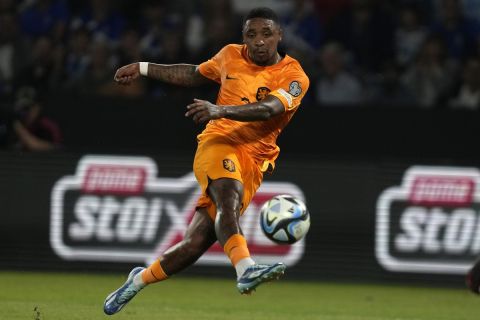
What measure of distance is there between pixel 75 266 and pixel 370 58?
517 centimetres

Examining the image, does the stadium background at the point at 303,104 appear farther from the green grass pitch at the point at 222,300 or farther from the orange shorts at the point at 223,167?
the orange shorts at the point at 223,167

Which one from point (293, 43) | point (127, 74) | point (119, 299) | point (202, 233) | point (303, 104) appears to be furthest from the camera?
point (293, 43)

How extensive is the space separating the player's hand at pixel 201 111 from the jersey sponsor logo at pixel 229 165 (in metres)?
0.67

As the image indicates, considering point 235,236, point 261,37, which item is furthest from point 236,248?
point 261,37

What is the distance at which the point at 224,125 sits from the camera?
847 centimetres

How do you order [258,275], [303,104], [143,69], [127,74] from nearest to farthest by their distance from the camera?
1. [258,275]
2. [127,74]
3. [143,69]
4. [303,104]

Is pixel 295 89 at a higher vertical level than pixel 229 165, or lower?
higher

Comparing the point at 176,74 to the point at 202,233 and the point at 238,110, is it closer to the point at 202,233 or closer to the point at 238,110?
the point at 238,110

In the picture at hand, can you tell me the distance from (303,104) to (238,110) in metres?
6.31

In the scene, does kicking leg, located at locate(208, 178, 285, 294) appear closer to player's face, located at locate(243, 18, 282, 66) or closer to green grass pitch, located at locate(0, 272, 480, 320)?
player's face, located at locate(243, 18, 282, 66)

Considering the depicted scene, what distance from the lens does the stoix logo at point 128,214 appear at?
509 inches

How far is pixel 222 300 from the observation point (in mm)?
11031

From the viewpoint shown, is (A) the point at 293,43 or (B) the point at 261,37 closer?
(B) the point at 261,37

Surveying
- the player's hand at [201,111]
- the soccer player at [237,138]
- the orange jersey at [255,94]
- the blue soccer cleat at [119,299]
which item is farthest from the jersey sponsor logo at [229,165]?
the blue soccer cleat at [119,299]
